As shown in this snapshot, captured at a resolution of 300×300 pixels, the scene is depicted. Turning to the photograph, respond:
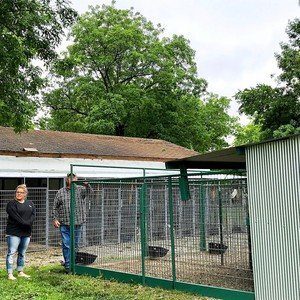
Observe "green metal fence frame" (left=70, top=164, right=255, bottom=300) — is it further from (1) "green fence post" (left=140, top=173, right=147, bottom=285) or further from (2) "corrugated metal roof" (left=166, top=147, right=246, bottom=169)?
(2) "corrugated metal roof" (left=166, top=147, right=246, bottom=169)

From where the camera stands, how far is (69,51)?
36438 millimetres

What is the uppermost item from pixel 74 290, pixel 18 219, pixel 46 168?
pixel 46 168

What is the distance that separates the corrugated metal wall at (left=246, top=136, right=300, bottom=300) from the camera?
22.0 ft

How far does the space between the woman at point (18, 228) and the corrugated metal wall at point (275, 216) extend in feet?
15.5

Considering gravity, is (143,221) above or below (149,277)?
above

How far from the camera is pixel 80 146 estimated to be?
2000 cm

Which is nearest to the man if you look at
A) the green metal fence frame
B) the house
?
the green metal fence frame

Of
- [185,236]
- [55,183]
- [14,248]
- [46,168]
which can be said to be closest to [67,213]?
[14,248]

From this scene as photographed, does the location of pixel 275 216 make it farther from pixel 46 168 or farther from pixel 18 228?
pixel 46 168

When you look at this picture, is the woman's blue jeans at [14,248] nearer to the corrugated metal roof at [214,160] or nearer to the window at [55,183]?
the corrugated metal roof at [214,160]

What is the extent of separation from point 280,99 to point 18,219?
1894 centimetres

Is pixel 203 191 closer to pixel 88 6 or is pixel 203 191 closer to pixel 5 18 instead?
pixel 5 18

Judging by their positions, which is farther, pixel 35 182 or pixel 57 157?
pixel 35 182

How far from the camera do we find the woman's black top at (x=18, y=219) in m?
10.1
